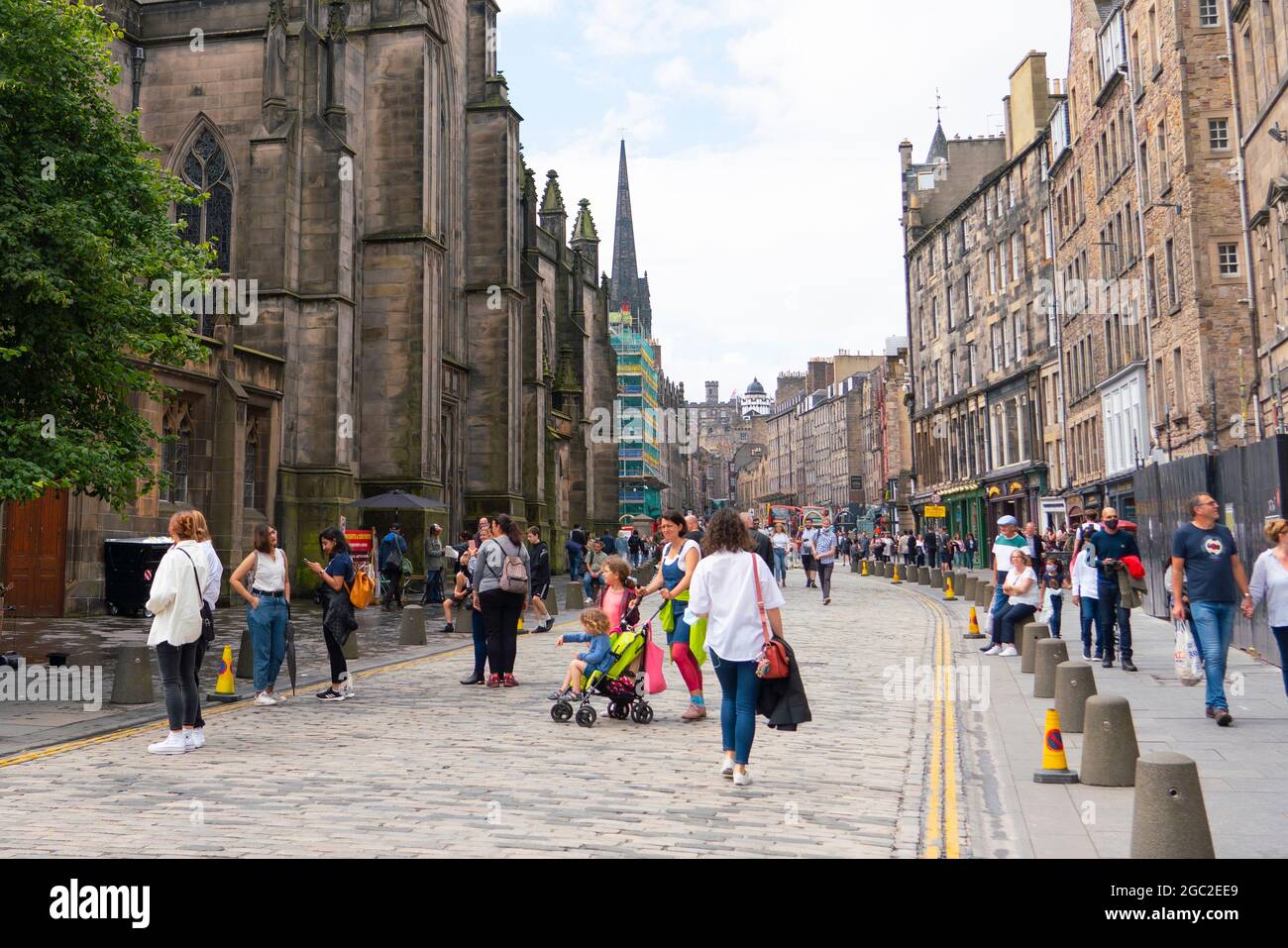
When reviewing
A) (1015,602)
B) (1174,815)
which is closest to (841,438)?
(1015,602)

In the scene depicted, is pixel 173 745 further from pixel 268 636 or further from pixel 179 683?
pixel 268 636

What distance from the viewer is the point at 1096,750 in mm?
7188

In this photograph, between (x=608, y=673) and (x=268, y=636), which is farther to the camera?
(x=268, y=636)

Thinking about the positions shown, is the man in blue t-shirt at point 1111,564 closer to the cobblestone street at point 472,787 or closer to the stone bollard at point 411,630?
the cobblestone street at point 472,787

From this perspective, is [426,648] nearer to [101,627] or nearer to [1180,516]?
[101,627]

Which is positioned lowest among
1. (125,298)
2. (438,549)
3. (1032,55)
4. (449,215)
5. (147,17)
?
(438,549)

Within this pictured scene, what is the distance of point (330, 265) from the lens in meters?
26.1

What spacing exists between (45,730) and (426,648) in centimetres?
731

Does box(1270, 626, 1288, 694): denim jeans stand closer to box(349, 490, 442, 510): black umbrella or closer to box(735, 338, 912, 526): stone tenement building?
box(349, 490, 442, 510): black umbrella

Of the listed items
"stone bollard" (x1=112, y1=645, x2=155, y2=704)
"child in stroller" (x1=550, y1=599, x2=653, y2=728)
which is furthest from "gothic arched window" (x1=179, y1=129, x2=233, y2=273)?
"child in stroller" (x1=550, y1=599, x2=653, y2=728)

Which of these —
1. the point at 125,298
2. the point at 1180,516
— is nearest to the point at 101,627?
the point at 125,298

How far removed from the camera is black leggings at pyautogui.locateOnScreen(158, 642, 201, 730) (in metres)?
8.45

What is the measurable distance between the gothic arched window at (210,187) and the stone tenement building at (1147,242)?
77.3ft

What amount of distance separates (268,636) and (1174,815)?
8.53 m
